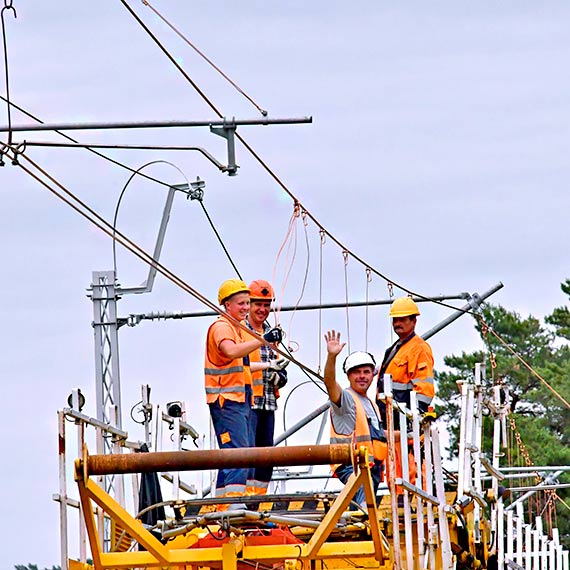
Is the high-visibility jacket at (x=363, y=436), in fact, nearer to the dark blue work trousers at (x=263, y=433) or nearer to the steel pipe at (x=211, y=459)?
the dark blue work trousers at (x=263, y=433)

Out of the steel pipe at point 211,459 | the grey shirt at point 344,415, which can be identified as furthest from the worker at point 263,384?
the steel pipe at point 211,459

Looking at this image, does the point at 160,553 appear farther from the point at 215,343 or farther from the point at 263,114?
the point at 263,114

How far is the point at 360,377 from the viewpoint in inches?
600

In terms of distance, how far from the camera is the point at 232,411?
15.3 meters

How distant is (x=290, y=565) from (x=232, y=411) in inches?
106

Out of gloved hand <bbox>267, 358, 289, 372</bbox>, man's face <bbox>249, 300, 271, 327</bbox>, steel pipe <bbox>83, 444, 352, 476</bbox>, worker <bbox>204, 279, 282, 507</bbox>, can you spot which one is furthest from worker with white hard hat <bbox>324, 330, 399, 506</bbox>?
steel pipe <bbox>83, 444, 352, 476</bbox>

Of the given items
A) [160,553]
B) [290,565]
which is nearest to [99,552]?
→ [160,553]

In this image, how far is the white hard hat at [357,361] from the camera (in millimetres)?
15172

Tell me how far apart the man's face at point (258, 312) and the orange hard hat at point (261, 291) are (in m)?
0.04

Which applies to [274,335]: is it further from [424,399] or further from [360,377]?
[424,399]

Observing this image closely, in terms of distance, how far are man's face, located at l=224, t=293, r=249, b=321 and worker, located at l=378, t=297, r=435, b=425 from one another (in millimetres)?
1349

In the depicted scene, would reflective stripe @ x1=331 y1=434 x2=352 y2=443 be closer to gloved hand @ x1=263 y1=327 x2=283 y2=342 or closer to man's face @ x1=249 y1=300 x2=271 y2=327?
gloved hand @ x1=263 y1=327 x2=283 y2=342

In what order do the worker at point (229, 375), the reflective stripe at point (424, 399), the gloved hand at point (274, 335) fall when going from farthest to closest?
the reflective stripe at point (424, 399) < the gloved hand at point (274, 335) < the worker at point (229, 375)

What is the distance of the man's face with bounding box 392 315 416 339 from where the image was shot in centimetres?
1672
